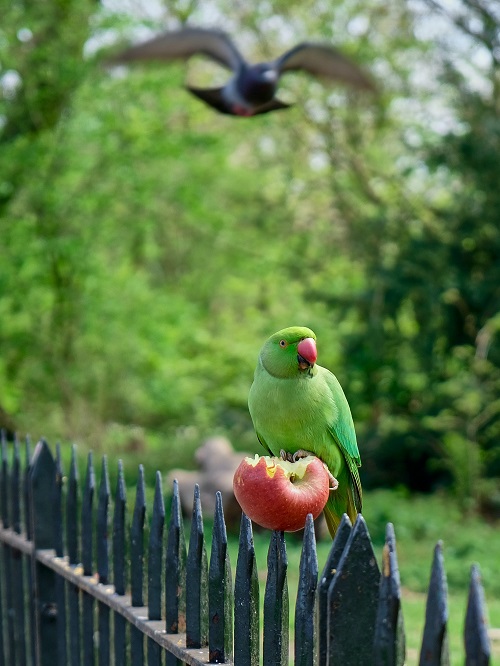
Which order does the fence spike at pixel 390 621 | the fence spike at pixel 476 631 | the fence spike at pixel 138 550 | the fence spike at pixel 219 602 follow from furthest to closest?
the fence spike at pixel 138 550 → the fence spike at pixel 219 602 → the fence spike at pixel 390 621 → the fence spike at pixel 476 631

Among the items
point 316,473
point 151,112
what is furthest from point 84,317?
point 316,473

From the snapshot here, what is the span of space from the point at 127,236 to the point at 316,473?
34.1ft

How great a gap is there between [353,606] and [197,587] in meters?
0.73

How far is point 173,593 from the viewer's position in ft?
7.55

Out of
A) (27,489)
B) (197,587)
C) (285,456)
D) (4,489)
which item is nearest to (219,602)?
(197,587)

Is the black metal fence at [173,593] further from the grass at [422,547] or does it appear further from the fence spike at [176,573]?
the grass at [422,547]

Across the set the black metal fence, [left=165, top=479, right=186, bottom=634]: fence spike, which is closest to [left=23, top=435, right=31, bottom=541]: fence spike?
the black metal fence

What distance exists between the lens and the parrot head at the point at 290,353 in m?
2.23

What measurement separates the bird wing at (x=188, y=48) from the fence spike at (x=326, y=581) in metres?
4.37

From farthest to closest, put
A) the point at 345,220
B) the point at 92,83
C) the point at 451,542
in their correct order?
the point at 345,220 → the point at 92,83 → the point at 451,542

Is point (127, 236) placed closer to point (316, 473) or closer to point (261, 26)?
point (261, 26)

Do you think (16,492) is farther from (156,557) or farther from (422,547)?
(422,547)

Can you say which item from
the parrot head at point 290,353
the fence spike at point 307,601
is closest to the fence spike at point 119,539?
the parrot head at point 290,353

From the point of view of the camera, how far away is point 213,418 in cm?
1299
